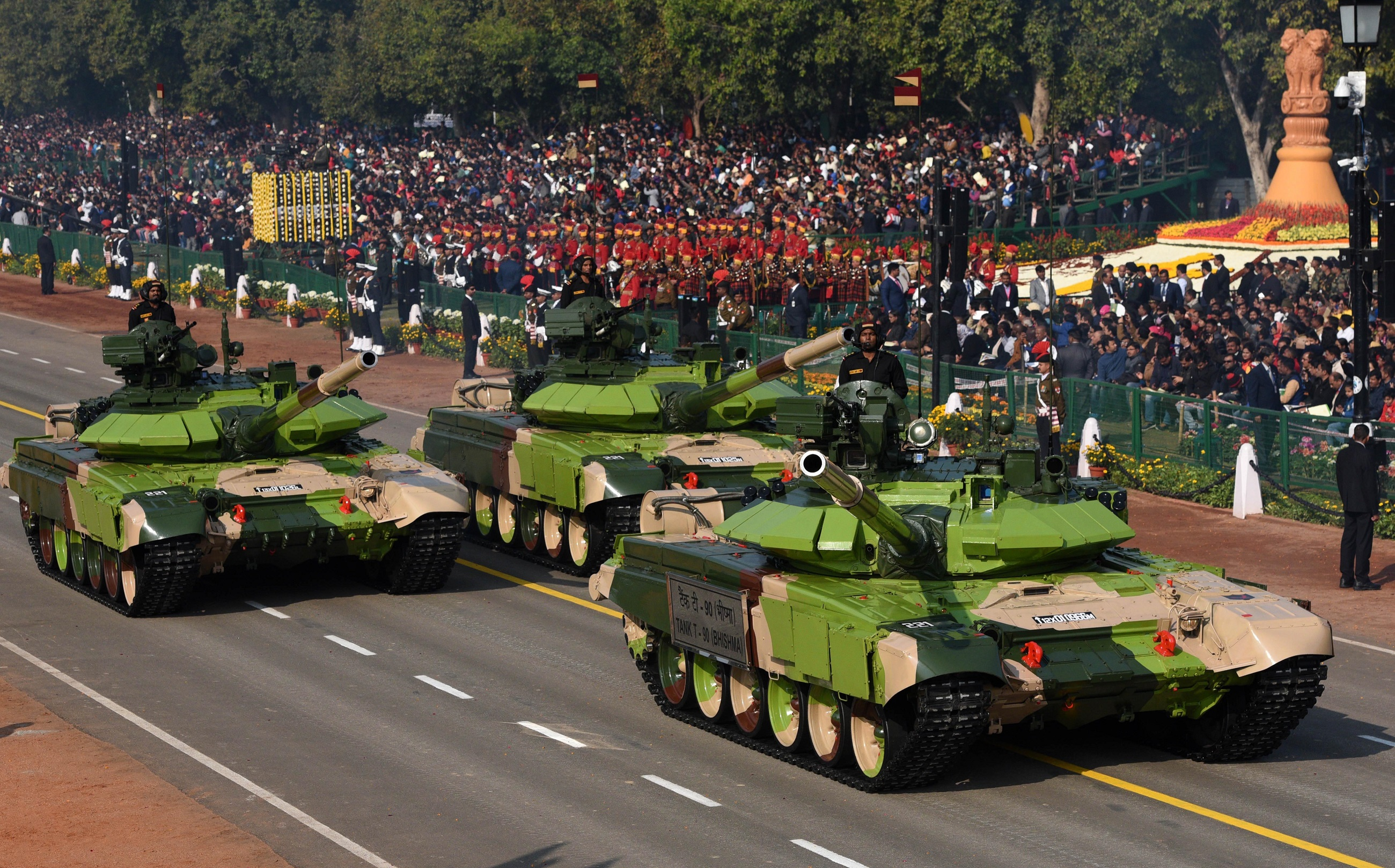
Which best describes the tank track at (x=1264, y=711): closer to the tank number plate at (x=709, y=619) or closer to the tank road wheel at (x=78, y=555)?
the tank number plate at (x=709, y=619)

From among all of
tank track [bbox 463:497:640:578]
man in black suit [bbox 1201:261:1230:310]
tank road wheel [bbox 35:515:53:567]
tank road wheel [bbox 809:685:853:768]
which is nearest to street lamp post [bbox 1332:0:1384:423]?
tank track [bbox 463:497:640:578]

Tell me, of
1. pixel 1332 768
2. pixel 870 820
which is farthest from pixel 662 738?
pixel 1332 768

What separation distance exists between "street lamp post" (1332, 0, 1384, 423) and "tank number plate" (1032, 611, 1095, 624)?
9260mm

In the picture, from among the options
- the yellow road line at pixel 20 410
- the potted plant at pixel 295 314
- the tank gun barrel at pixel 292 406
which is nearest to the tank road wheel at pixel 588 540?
the tank gun barrel at pixel 292 406

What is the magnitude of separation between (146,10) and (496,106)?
2849cm

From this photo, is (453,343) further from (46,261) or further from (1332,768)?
(1332,768)

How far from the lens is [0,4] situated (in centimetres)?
10644

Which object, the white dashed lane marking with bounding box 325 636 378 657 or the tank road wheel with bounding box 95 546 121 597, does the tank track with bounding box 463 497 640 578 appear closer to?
the white dashed lane marking with bounding box 325 636 378 657

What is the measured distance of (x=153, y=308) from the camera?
77.1ft

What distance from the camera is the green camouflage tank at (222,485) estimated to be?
20859 mm

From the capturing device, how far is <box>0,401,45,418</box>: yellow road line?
37438 millimetres

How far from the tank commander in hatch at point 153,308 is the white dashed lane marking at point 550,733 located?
8771mm

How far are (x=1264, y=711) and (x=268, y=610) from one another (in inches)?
461

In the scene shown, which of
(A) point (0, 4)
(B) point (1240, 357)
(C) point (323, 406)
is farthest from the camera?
(A) point (0, 4)
